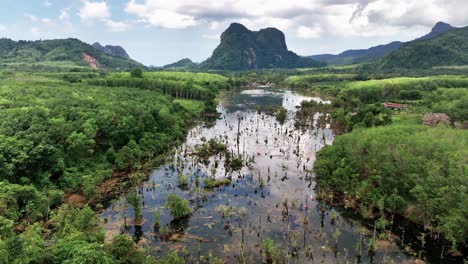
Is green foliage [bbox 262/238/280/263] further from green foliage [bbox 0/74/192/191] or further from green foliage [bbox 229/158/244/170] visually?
green foliage [bbox 229/158/244/170]

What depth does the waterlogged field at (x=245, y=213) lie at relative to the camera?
129ft

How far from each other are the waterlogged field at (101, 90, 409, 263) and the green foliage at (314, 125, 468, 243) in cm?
530

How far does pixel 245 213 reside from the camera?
48.6 meters

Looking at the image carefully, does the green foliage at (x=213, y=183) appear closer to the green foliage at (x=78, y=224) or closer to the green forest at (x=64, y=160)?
the green forest at (x=64, y=160)

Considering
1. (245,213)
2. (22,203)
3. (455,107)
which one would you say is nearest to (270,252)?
(245,213)

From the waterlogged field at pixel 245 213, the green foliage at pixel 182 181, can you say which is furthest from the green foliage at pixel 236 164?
the green foliage at pixel 182 181

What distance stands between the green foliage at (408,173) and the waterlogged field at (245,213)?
5299 millimetres

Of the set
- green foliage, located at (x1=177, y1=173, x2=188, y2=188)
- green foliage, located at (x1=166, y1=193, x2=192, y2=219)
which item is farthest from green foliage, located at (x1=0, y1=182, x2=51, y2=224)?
green foliage, located at (x1=177, y1=173, x2=188, y2=188)

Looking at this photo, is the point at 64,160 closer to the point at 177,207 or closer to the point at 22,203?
the point at 22,203

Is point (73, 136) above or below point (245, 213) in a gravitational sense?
above

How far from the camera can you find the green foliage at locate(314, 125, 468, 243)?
39.1 m

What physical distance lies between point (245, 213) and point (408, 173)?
22020 mm

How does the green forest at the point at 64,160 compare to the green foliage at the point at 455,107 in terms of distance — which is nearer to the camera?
the green forest at the point at 64,160

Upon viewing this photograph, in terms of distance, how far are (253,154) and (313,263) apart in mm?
40696
